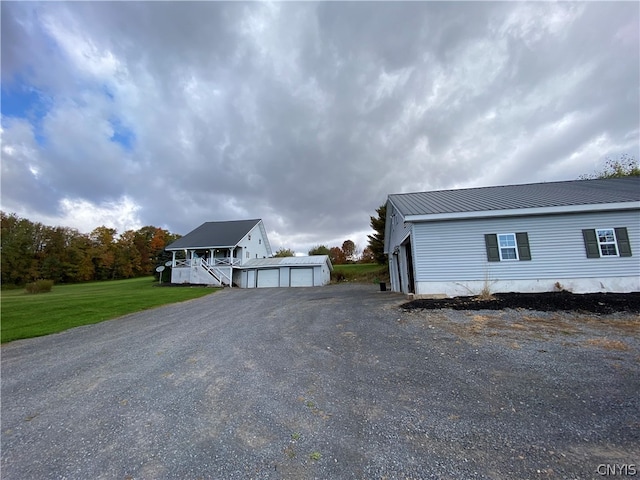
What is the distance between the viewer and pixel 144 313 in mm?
12078

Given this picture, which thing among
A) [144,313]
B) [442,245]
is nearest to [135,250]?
[144,313]

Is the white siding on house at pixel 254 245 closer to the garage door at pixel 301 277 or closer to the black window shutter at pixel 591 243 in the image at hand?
the garage door at pixel 301 277

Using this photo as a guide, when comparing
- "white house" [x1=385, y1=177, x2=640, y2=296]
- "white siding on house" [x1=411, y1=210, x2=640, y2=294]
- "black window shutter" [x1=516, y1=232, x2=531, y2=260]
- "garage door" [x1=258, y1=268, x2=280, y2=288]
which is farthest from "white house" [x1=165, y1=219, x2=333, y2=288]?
"black window shutter" [x1=516, y1=232, x2=531, y2=260]

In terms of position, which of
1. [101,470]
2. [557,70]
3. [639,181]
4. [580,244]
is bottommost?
[101,470]

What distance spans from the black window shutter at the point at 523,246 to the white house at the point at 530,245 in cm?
3

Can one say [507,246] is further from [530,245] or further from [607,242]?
[607,242]

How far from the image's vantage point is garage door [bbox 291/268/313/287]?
94.1 ft

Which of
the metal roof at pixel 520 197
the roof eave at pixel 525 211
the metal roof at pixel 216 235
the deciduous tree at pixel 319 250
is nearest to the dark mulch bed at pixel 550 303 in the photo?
the roof eave at pixel 525 211

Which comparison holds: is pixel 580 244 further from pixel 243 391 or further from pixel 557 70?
pixel 243 391

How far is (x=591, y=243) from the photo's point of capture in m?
11.0

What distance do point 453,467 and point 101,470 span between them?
325cm

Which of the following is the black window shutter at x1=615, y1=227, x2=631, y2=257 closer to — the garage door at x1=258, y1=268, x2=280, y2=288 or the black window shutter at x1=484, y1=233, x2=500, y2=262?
the black window shutter at x1=484, y1=233, x2=500, y2=262

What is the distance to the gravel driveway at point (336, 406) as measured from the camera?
2.53m

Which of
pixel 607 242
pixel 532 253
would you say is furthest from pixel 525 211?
pixel 607 242
